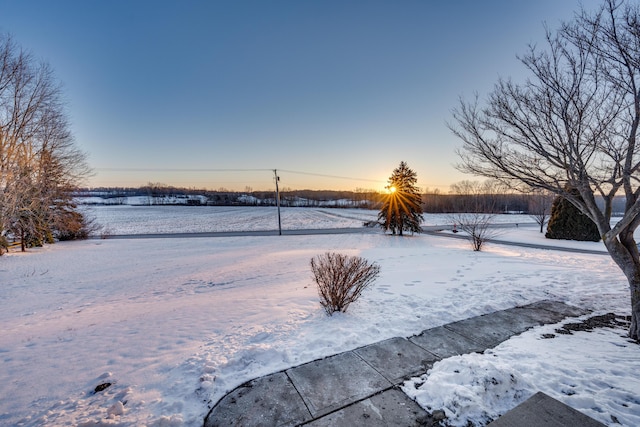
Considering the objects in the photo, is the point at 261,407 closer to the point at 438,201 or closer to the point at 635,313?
the point at 635,313

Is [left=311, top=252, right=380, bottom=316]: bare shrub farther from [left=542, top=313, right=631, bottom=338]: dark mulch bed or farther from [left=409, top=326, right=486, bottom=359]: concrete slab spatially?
[left=542, top=313, right=631, bottom=338]: dark mulch bed

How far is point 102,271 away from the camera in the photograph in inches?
368

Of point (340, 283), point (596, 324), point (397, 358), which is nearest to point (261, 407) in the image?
point (397, 358)

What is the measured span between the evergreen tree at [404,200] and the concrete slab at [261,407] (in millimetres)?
16916

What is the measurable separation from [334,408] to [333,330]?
4.99 ft

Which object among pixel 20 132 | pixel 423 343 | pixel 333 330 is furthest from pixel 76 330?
pixel 20 132

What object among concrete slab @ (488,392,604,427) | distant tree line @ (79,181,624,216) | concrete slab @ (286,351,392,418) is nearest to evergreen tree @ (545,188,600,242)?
distant tree line @ (79,181,624,216)

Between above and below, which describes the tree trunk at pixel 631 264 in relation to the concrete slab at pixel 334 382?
above

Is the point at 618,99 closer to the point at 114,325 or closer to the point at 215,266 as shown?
the point at 114,325

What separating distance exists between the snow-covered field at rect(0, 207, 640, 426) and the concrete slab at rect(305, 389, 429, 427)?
178 millimetres

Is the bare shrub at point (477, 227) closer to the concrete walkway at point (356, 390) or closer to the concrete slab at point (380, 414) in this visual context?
the concrete walkway at point (356, 390)

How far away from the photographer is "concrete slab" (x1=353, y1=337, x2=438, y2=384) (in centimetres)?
286

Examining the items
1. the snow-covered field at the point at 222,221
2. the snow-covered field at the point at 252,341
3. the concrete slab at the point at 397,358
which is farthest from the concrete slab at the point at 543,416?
the snow-covered field at the point at 222,221

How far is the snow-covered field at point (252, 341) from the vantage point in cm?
242
